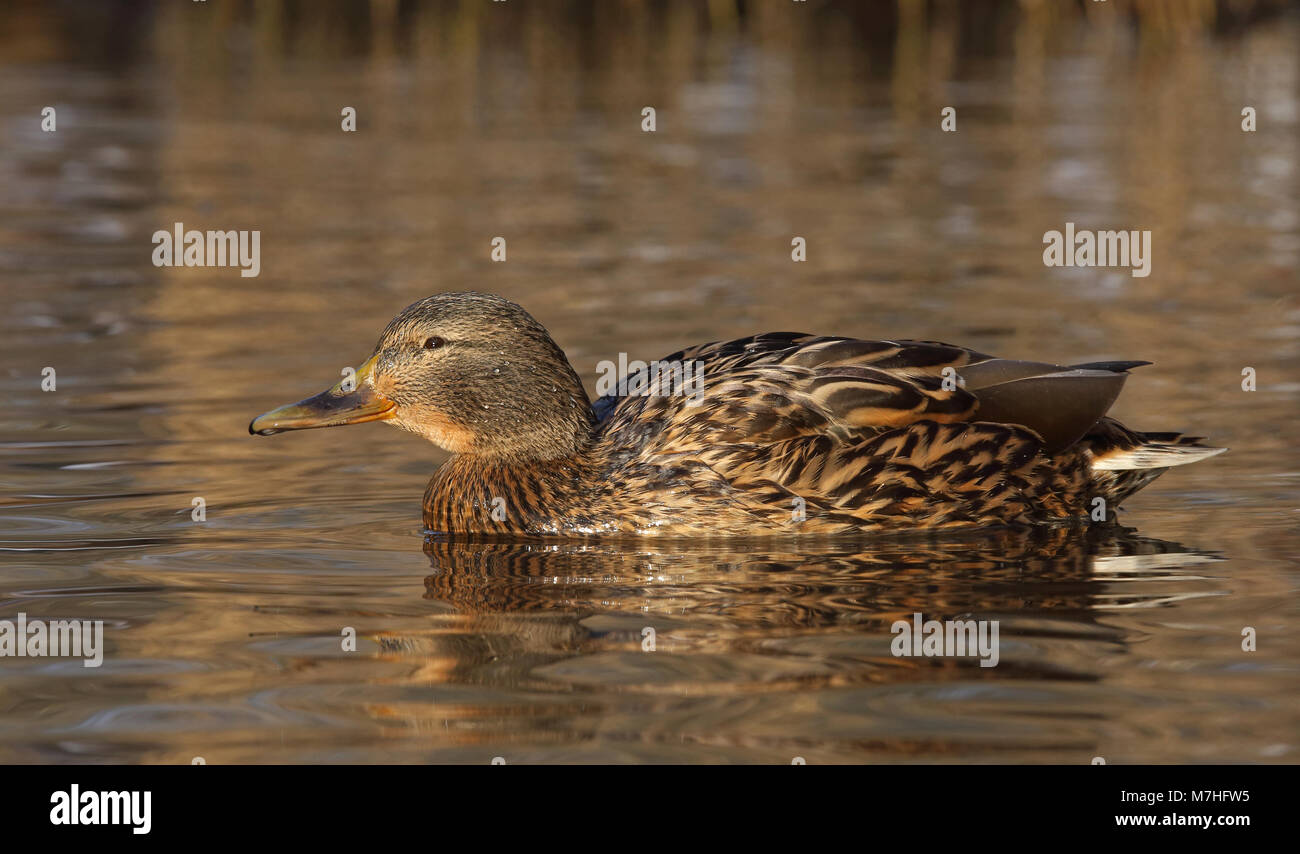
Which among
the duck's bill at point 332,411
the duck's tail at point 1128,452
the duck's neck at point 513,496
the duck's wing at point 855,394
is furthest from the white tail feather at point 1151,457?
the duck's bill at point 332,411

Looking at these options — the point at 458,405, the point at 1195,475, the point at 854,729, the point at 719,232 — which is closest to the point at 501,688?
the point at 854,729

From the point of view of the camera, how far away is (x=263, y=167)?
20094 millimetres

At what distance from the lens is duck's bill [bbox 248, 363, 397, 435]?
291 inches

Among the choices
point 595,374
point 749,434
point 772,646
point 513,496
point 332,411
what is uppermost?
point 595,374

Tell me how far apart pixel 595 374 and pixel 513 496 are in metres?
2.97

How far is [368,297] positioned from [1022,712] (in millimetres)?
8705

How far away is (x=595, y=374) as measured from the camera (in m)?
10.6

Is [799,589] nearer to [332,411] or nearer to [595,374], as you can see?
[332,411]

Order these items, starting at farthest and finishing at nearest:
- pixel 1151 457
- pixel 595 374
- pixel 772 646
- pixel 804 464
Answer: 1. pixel 595 374
2. pixel 1151 457
3. pixel 804 464
4. pixel 772 646

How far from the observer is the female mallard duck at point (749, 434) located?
24.2 ft

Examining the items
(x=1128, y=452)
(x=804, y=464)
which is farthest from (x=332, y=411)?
(x=1128, y=452)

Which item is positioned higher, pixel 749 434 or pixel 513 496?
pixel 749 434

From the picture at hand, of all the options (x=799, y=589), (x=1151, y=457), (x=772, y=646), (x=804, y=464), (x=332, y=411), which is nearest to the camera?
(x=772, y=646)

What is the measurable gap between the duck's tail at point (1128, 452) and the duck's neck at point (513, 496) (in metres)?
1.98
